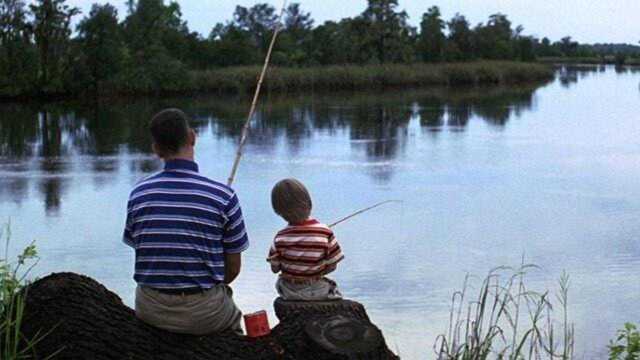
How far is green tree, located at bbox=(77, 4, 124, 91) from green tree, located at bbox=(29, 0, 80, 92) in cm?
61

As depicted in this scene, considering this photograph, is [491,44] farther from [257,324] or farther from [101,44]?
[257,324]

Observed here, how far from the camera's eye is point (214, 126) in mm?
20375

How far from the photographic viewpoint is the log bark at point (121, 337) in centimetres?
286

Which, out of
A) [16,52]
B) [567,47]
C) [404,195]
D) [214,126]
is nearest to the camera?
[404,195]

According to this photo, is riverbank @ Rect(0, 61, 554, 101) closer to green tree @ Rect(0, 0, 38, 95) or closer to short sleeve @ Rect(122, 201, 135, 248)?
green tree @ Rect(0, 0, 38, 95)

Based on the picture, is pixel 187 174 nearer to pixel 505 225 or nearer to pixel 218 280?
pixel 218 280

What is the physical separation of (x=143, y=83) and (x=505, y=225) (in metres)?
26.2

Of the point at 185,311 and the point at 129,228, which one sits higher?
the point at 129,228

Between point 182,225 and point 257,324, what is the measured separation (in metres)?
0.34

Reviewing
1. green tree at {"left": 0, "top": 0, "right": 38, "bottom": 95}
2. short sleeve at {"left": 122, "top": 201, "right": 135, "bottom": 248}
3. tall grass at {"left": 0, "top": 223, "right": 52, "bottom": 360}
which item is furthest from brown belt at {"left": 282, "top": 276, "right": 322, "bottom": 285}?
green tree at {"left": 0, "top": 0, "right": 38, "bottom": 95}

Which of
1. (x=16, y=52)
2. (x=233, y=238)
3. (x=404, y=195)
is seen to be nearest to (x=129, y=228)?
(x=233, y=238)

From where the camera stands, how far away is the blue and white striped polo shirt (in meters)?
2.92

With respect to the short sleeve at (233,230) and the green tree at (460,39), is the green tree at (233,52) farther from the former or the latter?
the short sleeve at (233,230)

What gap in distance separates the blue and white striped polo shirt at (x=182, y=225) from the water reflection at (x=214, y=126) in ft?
23.7
